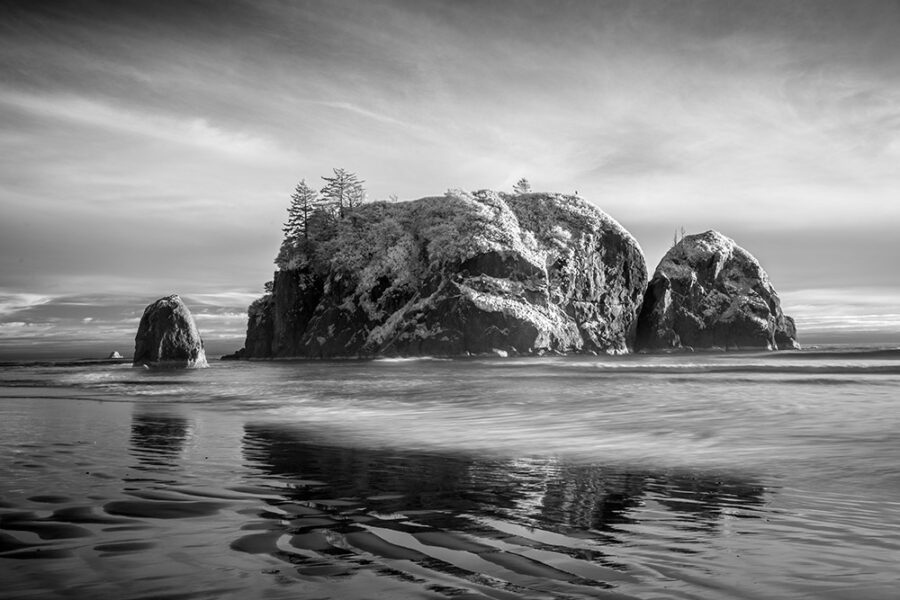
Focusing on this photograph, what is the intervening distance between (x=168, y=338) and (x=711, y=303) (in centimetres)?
9545

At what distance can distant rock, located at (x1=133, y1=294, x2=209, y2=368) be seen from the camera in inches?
2031

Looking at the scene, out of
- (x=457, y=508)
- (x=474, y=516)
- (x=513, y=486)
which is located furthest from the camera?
(x=513, y=486)

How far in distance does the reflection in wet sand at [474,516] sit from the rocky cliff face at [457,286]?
79.0m

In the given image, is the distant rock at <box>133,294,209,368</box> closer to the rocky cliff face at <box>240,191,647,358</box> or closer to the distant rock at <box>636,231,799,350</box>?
the rocky cliff face at <box>240,191,647,358</box>

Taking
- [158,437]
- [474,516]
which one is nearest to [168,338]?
[158,437]

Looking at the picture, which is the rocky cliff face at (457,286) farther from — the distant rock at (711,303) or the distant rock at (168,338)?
the distant rock at (168,338)

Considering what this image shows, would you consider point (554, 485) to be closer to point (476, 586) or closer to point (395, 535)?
point (395, 535)

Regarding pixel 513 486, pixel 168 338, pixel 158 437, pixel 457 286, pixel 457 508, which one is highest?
pixel 457 286

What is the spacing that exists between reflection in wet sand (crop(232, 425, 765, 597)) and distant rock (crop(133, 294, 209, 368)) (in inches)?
1834

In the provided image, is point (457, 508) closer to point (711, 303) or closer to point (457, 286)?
point (457, 286)

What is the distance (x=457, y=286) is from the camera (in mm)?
93562

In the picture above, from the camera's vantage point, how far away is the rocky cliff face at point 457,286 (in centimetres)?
9012

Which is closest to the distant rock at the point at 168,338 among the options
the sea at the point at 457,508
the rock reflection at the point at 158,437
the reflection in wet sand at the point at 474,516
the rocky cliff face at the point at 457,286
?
the rock reflection at the point at 158,437

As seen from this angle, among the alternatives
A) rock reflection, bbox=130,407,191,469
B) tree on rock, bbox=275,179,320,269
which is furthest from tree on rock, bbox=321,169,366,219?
rock reflection, bbox=130,407,191,469
